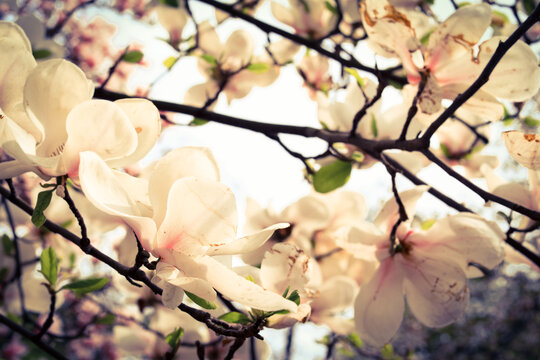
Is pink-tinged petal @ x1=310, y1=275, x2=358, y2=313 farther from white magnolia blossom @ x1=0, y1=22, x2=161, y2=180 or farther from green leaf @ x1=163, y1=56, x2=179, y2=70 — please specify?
green leaf @ x1=163, y1=56, x2=179, y2=70

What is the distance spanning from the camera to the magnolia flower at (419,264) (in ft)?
2.01

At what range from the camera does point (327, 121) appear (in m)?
0.96

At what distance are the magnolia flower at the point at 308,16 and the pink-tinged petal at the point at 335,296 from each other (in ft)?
2.34

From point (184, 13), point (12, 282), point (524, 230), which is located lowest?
point (12, 282)

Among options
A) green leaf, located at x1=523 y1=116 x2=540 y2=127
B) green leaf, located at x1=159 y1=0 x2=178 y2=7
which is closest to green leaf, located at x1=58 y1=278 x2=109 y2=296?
green leaf, located at x1=159 y1=0 x2=178 y2=7

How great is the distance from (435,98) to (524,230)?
0.97ft

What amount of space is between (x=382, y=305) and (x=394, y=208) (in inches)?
5.8

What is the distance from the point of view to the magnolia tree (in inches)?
15.4

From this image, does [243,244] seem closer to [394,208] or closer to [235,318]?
[235,318]

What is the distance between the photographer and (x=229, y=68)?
115 cm

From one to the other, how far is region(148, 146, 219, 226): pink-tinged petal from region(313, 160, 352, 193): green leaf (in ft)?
1.38

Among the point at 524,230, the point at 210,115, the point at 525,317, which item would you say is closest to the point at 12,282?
the point at 210,115

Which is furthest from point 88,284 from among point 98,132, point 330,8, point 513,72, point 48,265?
point 330,8

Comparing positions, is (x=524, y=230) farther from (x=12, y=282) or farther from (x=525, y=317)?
(x=525, y=317)
